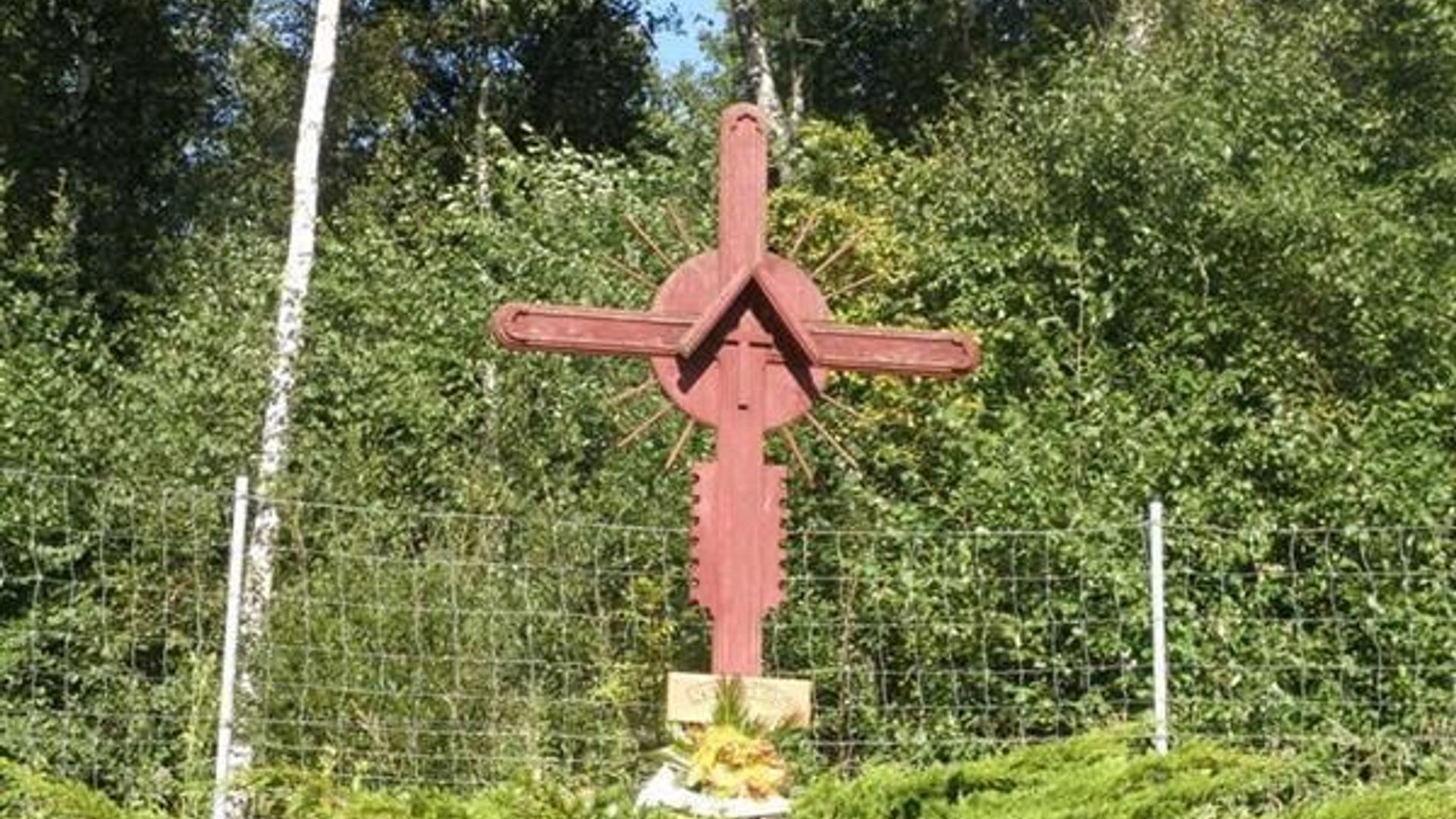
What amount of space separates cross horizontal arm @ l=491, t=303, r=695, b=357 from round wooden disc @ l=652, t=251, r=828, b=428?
0.04 metres

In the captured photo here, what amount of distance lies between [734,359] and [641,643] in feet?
10.5

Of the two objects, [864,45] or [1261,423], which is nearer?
[1261,423]

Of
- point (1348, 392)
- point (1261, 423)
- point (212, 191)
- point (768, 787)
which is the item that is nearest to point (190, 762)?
point (768, 787)

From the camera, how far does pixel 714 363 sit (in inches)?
161

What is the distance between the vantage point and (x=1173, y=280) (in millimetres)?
8859

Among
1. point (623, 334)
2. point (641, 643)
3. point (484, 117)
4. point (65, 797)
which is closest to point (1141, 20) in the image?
point (484, 117)

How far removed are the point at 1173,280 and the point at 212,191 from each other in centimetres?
794

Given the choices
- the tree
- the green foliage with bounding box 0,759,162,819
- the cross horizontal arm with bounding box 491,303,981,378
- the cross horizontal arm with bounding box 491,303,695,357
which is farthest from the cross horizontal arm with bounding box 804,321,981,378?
the tree

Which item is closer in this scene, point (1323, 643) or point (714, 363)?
point (714, 363)

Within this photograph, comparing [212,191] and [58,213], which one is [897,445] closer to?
[58,213]

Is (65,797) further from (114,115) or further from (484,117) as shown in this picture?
(114,115)

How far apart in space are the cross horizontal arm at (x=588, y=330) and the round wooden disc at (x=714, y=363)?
0.14 feet

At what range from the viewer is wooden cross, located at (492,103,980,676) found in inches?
156

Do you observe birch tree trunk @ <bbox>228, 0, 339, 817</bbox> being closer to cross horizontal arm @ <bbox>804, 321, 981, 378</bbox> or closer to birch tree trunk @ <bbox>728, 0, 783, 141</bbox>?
cross horizontal arm @ <bbox>804, 321, 981, 378</bbox>
